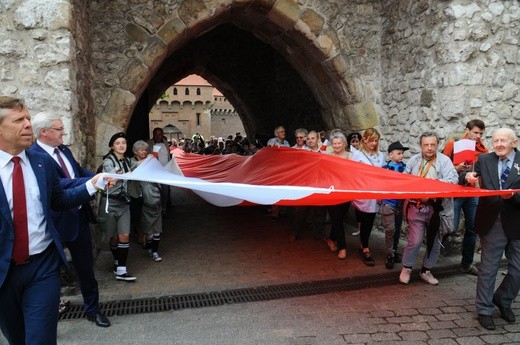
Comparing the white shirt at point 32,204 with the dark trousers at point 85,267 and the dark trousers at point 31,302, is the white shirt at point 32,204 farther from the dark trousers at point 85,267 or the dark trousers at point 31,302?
the dark trousers at point 85,267

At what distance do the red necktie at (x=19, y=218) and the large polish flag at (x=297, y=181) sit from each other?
0.48m

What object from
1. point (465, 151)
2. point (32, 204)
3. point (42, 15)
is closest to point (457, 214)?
point (465, 151)

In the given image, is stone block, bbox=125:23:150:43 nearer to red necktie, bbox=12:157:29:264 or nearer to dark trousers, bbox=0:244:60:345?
red necktie, bbox=12:157:29:264

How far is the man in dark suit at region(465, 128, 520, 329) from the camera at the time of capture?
3.17 metres

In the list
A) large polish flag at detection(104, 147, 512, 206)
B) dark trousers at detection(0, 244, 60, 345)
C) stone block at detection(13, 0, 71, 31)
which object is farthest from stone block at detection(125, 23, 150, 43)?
dark trousers at detection(0, 244, 60, 345)

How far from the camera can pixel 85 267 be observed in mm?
3281

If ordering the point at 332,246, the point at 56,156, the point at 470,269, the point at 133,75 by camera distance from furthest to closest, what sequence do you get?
the point at 133,75, the point at 332,246, the point at 470,269, the point at 56,156

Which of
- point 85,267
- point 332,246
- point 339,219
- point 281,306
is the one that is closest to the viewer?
point 85,267

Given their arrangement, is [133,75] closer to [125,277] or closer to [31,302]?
[125,277]

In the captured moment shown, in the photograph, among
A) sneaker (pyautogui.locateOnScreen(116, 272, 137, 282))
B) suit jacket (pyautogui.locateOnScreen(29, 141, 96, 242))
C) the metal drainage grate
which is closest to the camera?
suit jacket (pyautogui.locateOnScreen(29, 141, 96, 242))

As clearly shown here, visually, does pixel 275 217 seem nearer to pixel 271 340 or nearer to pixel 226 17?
pixel 226 17

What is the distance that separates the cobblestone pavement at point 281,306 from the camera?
3.11 metres

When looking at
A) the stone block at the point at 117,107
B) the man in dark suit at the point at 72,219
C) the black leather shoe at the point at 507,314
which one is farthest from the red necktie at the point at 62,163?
the black leather shoe at the point at 507,314

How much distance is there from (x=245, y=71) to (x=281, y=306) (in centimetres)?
997
